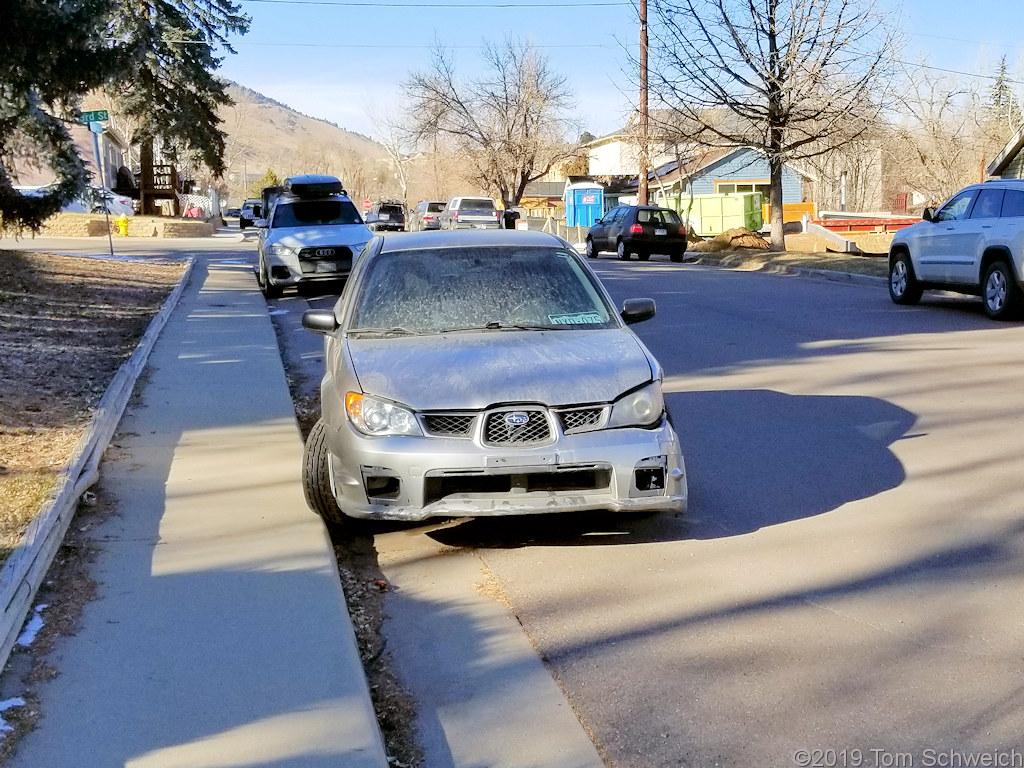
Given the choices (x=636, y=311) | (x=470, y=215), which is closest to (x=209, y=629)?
(x=636, y=311)

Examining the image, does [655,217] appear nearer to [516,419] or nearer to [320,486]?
[320,486]

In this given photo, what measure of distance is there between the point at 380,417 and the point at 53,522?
1.67 m

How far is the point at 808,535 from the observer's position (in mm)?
6102

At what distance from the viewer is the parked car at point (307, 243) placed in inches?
777

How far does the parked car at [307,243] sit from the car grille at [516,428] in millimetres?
13967

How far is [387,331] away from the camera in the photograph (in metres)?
6.79

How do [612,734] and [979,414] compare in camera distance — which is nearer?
[612,734]

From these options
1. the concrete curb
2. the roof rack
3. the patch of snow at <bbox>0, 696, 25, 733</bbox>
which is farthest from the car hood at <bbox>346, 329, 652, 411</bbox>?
the roof rack

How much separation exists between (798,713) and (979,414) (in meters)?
5.57

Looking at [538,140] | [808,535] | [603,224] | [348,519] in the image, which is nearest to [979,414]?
[808,535]

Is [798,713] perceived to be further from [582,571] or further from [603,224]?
[603,224]

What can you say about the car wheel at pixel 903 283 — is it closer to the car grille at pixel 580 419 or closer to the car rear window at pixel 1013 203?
the car rear window at pixel 1013 203

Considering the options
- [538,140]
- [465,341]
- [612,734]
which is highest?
[538,140]

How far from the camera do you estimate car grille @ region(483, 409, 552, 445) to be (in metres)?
5.68
